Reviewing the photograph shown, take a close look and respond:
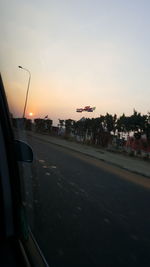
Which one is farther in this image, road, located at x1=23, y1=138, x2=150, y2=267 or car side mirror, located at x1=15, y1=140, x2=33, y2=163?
road, located at x1=23, y1=138, x2=150, y2=267

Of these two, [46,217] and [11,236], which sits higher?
[11,236]

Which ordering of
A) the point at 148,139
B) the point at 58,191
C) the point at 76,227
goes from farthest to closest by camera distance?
the point at 148,139
the point at 58,191
the point at 76,227

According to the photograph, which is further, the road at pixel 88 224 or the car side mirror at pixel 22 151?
the road at pixel 88 224

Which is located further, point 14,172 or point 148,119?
point 148,119

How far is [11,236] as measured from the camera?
2.52 meters

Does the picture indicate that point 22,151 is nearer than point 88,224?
Yes

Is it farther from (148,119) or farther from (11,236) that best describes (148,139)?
(11,236)

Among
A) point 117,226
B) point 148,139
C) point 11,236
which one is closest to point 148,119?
point 148,139

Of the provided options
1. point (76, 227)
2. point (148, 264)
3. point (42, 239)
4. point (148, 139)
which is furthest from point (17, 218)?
point (148, 139)

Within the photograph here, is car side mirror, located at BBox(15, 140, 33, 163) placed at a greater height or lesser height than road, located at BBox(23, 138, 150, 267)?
greater

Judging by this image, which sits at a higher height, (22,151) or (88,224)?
(22,151)

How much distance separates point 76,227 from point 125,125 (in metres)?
37.3

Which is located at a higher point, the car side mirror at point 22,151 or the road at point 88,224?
the car side mirror at point 22,151

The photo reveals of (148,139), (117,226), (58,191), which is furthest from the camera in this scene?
(148,139)
